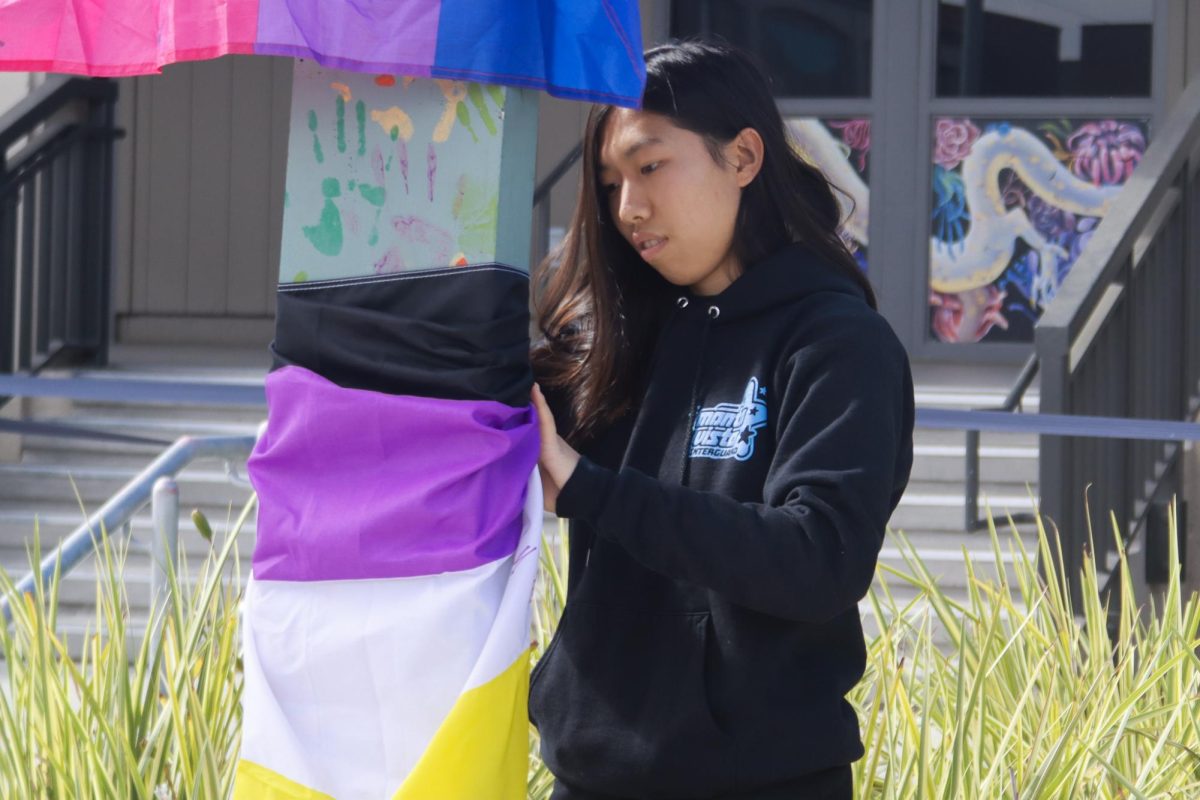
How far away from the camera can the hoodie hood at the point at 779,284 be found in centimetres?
190

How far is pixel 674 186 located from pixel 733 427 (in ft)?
0.96

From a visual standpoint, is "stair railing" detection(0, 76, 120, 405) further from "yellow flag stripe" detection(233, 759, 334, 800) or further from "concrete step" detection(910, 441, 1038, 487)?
"yellow flag stripe" detection(233, 759, 334, 800)

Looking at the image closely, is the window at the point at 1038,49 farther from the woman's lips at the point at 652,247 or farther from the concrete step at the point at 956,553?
the woman's lips at the point at 652,247

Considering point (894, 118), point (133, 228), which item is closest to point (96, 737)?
point (894, 118)

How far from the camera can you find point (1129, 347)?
16.9ft

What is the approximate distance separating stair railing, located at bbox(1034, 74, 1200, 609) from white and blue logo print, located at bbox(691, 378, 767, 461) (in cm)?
297

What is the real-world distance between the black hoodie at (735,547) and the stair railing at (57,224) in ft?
16.9

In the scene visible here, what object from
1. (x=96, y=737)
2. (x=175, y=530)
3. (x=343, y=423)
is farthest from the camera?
(x=175, y=530)

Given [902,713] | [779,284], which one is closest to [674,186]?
[779,284]

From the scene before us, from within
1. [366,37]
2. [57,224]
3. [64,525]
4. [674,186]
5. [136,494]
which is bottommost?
[64,525]

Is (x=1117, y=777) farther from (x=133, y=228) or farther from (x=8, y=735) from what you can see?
(x=133, y=228)

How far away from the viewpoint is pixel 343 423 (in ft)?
5.48

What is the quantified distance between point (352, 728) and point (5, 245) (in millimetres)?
5365

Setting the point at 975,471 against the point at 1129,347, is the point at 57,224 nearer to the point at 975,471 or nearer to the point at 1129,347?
the point at 975,471
